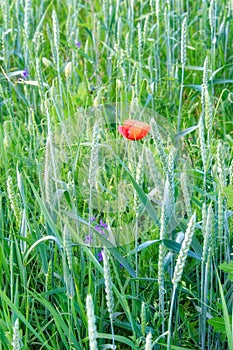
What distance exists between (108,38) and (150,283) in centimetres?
130

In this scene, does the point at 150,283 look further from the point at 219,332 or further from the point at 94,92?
the point at 94,92

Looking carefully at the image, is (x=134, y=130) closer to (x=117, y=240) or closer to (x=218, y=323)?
(x=117, y=240)

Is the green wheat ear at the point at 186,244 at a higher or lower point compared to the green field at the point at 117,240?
higher

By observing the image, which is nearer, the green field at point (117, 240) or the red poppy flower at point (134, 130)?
the green field at point (117, 240)

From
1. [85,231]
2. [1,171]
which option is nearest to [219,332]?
[85,231]

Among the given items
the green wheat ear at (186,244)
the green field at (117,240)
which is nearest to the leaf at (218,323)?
the green field at (117,240)

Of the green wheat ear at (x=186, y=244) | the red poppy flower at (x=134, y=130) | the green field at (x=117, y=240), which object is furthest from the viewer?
the red poppy flower at (x=134, y=130)

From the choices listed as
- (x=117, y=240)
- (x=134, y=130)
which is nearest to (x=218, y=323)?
(x=117, y=240)

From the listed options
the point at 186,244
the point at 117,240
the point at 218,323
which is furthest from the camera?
the point at 117,240

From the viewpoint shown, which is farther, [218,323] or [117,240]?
[117,240]

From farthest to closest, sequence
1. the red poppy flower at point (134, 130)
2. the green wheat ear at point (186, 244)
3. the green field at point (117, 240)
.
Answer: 1. the red poppy flower at point (134, 130)
2. the green field at point (117, 240)
3. the green wheat ear at point (186, 244)

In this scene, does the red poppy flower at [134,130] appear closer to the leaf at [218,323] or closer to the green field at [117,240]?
the green field at [117,240]

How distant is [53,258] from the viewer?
147 cm

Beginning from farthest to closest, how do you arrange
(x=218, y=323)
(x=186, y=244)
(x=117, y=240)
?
(x=117, y=240), (x=218, y=323), (x=186, y=244)
